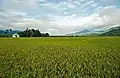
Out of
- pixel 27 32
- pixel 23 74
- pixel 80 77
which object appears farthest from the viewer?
pixel 27 32

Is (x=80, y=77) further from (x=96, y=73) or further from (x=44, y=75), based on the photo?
(x=44, y=75)

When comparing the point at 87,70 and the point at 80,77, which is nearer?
the point at 80,77

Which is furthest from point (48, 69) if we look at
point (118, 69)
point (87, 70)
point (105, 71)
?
point (118, 69)

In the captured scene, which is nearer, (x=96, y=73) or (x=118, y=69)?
(x=96, y=73)

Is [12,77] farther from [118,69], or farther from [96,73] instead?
[118,69]

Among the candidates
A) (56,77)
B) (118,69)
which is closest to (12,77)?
(56,77)

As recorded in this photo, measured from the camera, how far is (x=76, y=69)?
666 inches

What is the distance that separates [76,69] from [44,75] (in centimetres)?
321

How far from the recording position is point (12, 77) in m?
14.5

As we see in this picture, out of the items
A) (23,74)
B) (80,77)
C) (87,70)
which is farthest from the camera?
(87,70)

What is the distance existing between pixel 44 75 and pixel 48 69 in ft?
6.31

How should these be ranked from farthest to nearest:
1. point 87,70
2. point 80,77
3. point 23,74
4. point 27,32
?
point 27,32
point 87,70
point 23,74
point 80,77

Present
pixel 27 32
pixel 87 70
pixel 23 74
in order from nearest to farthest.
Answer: pixel 23 74 < pixel 87 70 < pixel 27 32

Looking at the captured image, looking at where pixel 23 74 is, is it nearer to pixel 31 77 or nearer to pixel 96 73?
pixel 31 77
